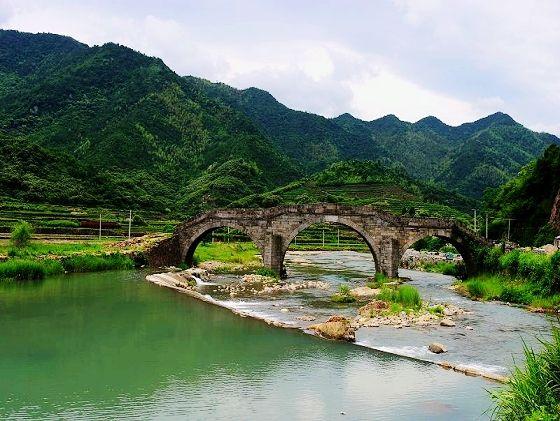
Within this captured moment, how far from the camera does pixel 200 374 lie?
14.5m

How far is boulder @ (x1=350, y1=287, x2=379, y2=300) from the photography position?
1129 inches

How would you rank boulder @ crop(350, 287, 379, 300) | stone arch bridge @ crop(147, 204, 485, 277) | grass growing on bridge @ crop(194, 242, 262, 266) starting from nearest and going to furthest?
boulder @ crop(350, 287, 379, 300)
stone arch bridge @ crop(147, 204, 485, 277)
grass growing on bridge @ crop(194, 242, 262, 266)

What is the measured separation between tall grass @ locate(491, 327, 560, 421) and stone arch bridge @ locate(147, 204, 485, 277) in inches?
1106

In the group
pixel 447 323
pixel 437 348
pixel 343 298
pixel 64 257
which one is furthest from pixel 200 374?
pixel 64 257

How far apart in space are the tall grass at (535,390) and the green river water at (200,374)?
3.18 metres

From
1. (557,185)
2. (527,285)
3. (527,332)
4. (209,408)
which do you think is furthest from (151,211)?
(209,408)

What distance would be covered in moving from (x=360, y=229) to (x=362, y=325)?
17219mm

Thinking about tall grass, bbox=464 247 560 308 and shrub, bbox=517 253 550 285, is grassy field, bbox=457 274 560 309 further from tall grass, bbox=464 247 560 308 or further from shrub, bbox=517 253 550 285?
shrub, bbox=517 253 550 285

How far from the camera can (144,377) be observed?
14.1 m

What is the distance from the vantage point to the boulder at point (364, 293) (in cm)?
→ 2867

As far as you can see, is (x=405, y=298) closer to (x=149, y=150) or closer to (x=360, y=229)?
(x=360, y=229)

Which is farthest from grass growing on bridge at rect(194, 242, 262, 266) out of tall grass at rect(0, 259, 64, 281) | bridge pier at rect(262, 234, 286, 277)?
tall grass at rect(0, 259, 64, 281)

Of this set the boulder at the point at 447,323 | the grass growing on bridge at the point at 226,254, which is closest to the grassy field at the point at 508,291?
the boulder at the point at 447,323

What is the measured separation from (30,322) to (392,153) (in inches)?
Answer: 6541
